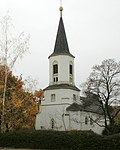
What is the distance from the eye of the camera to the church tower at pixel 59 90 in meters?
60.4

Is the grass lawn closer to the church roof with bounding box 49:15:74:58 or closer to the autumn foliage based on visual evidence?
the autumn foliage

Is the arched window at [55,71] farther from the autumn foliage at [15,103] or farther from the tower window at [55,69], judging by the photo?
the autumn foliage at [15,103]

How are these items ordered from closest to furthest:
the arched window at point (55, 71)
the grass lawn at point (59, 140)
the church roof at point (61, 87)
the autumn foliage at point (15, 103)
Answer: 1. the grass lawn at point (59, 140)
2. the autumn foliage at point (15, 103)
3. the church roof at point (61, 87)
4. the arched window at point (55, 71)

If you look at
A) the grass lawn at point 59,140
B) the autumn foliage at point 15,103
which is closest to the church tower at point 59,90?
the autumn foliage at point 15,103

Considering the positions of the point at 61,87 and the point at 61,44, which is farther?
the point at 61,44

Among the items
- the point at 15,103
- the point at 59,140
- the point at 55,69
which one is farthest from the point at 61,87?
the point at 59,140

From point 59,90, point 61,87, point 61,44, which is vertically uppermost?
point 61,44

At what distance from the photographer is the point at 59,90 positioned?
2404 inches

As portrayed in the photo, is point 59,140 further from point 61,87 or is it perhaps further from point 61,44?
point 61,44

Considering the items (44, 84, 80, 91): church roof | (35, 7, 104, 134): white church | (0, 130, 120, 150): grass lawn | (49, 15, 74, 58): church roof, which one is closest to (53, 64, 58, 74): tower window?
(35, 7, 104, 134): white church

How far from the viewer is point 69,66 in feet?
208

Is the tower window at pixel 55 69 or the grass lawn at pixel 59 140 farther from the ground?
the tower window at pixel 55 69

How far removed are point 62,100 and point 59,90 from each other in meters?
1.94

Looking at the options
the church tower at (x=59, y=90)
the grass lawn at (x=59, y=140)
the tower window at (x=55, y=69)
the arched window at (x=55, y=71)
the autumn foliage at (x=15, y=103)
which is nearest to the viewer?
the grass lawn at (x=59, y=140)
